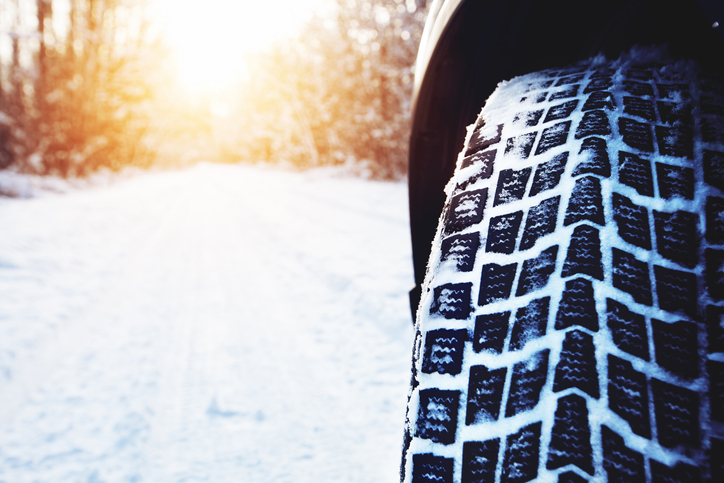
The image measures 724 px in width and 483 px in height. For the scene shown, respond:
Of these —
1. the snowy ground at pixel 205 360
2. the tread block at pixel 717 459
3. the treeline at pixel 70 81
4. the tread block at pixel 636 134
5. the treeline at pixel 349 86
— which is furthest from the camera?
the treeline at pixel 349 86

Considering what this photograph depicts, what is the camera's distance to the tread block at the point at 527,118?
828 mm

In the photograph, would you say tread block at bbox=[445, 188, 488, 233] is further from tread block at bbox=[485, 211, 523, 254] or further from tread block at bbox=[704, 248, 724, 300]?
tread block at bbox=[704, 248, 724, 300]

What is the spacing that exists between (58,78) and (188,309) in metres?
14.4

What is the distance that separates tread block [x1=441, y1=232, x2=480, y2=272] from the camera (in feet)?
2.37

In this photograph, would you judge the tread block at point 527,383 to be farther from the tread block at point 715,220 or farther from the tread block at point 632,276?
the tread block at point 715,220

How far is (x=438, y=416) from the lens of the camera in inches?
25.5

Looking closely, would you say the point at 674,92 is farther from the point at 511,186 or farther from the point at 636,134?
the point at 511,186

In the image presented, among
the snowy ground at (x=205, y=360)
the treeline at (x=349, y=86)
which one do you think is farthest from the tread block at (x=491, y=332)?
the treeline at (x=349, y=86)

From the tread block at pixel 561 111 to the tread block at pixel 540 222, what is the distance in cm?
19

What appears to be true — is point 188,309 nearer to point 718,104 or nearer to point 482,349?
point 482,349

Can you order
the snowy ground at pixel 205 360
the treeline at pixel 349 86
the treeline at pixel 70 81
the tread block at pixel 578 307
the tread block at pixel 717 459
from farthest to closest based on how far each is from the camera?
1. the treeline at pixel 349 86
2. the treeline at pixel 70 81
3. the snowy ground at pixel 205 360
4. the tread block at pixel 578 307
5. the tread block at pixel 717 459

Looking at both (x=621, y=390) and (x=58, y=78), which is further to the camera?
(x=58, y=78)

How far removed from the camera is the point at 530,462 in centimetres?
58

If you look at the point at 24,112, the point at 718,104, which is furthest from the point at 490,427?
the point at 24,112
